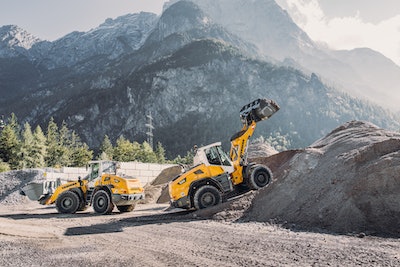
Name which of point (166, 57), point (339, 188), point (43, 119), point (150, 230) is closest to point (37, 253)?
point (150, 230)

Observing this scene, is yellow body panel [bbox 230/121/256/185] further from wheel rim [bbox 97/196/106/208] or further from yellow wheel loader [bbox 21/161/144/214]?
wheel rim [bbox 97/196/106/208]

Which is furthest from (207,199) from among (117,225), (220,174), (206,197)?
(117,225)

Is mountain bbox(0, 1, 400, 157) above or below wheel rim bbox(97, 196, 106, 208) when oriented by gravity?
above

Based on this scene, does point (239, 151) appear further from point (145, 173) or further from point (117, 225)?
point (145, 173)

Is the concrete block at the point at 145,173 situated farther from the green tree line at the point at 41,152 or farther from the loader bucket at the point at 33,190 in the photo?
the green tree line at the point at 41,152

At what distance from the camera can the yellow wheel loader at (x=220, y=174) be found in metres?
13.4

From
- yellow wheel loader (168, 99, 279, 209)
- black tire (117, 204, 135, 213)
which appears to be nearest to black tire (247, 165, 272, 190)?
yellow wheel loader (168, 99, 279, 209)

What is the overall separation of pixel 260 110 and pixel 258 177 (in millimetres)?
2840

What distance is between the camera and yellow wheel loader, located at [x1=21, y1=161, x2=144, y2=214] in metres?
16.6

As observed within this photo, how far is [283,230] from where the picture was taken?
9.22 meters

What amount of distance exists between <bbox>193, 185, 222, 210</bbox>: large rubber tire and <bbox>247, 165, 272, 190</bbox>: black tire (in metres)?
1.55

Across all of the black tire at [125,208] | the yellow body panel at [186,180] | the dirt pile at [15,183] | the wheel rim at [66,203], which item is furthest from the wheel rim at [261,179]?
the dirt pile at [15,183]

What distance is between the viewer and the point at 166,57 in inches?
7736

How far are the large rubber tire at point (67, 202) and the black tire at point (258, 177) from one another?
9.81 m
